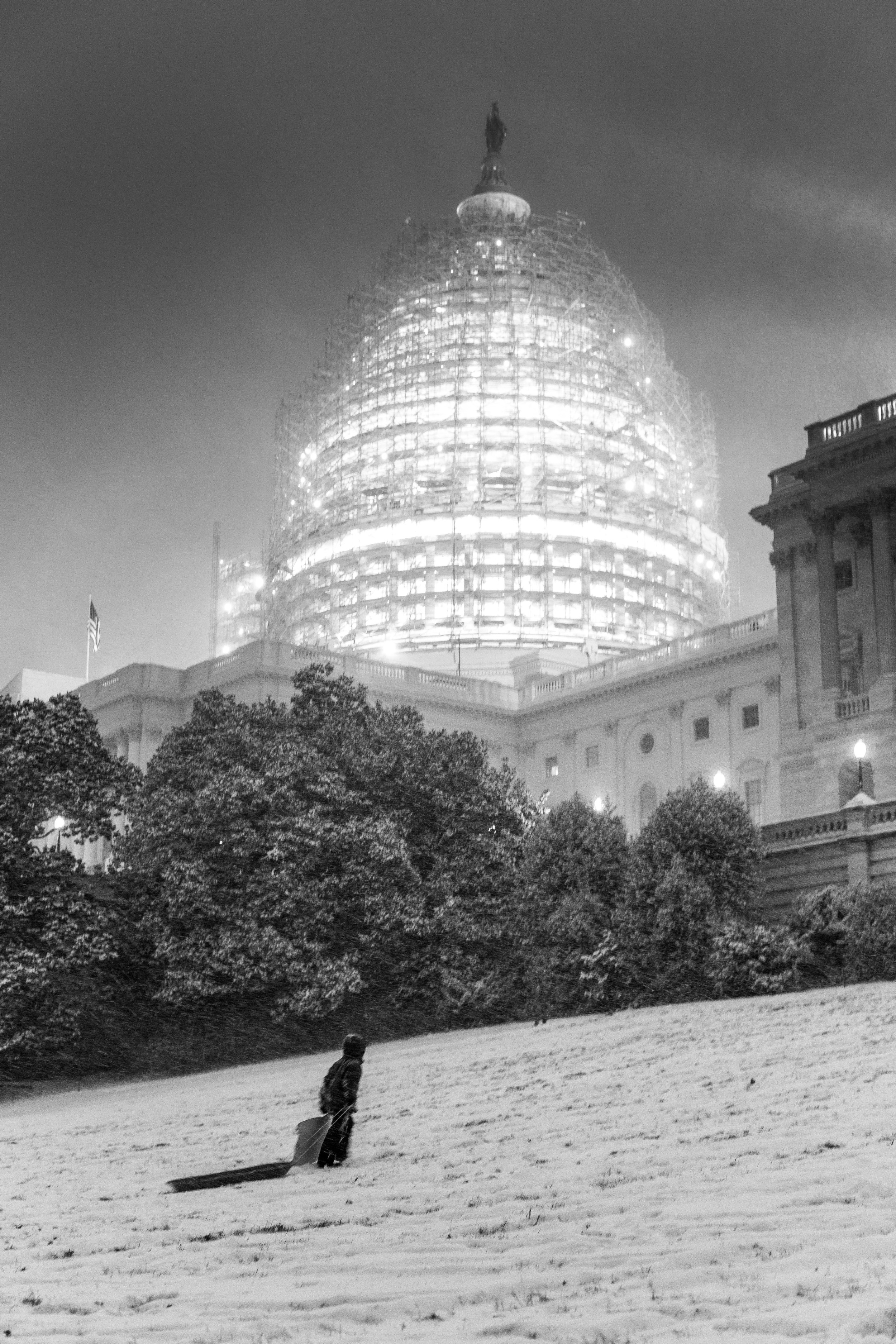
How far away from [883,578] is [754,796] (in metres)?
23.7

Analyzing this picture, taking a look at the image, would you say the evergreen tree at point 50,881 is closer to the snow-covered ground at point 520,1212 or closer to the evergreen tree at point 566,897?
the evergreen tree at point 566,897

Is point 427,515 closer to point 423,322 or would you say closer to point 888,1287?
point 423,322

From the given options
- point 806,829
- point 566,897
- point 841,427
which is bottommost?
point 566,897

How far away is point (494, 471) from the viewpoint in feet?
377

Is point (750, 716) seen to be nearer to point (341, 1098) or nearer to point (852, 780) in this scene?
point (852, 780)

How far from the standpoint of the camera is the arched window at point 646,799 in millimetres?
82125

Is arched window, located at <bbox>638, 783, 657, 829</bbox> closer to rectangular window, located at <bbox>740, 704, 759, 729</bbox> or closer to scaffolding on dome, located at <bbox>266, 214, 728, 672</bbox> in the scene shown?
rectangular window, located at <bbox>740, 704, 759, 729</bbox>

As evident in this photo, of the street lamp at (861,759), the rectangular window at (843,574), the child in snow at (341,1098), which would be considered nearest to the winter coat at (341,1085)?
the child in snow at (341,1098)

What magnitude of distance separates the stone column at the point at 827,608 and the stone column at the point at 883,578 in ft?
4.57

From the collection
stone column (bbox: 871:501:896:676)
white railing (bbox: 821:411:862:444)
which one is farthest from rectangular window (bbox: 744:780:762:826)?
white railing (bbox: 821:411:862:444)

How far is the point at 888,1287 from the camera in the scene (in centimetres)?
937

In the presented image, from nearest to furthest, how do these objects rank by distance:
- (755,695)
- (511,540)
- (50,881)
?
(50,881) → (755,695) → (511,540)

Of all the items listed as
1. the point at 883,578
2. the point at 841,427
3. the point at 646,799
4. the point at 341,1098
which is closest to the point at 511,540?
the point at 646,799

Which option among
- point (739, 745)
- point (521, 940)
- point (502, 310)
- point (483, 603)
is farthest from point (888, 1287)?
point (502, 310)
